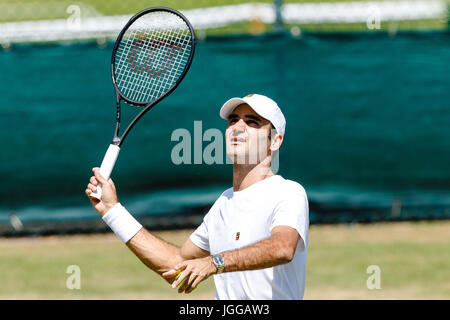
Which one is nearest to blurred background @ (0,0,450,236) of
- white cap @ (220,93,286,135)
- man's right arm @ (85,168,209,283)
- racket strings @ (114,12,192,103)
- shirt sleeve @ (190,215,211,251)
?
racket strings @ (114,12,192,103)

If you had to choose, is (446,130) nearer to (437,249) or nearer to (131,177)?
(437,249)

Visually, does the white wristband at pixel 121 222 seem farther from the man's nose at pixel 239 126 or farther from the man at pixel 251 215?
the man's nose at pixel 239 126

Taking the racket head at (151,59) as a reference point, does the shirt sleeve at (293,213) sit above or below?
below

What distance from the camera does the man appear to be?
3.37m

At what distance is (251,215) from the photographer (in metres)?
3.48

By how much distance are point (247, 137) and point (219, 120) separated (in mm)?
4679

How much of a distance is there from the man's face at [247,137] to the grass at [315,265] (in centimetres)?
268

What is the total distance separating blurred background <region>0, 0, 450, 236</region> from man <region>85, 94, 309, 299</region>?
179 inches

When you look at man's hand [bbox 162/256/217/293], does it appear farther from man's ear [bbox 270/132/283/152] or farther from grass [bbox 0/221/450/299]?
grass [bbox 0/221/450/299]

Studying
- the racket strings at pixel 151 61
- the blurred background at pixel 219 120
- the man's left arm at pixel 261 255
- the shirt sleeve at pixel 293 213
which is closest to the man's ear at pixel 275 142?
the shirt sleeve at pixel 293 213

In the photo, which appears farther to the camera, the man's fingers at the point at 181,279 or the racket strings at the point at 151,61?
the racket strings at the point at 151,61

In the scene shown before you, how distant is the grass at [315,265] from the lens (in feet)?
20.1

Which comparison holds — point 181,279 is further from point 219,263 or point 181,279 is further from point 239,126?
point 239,126
